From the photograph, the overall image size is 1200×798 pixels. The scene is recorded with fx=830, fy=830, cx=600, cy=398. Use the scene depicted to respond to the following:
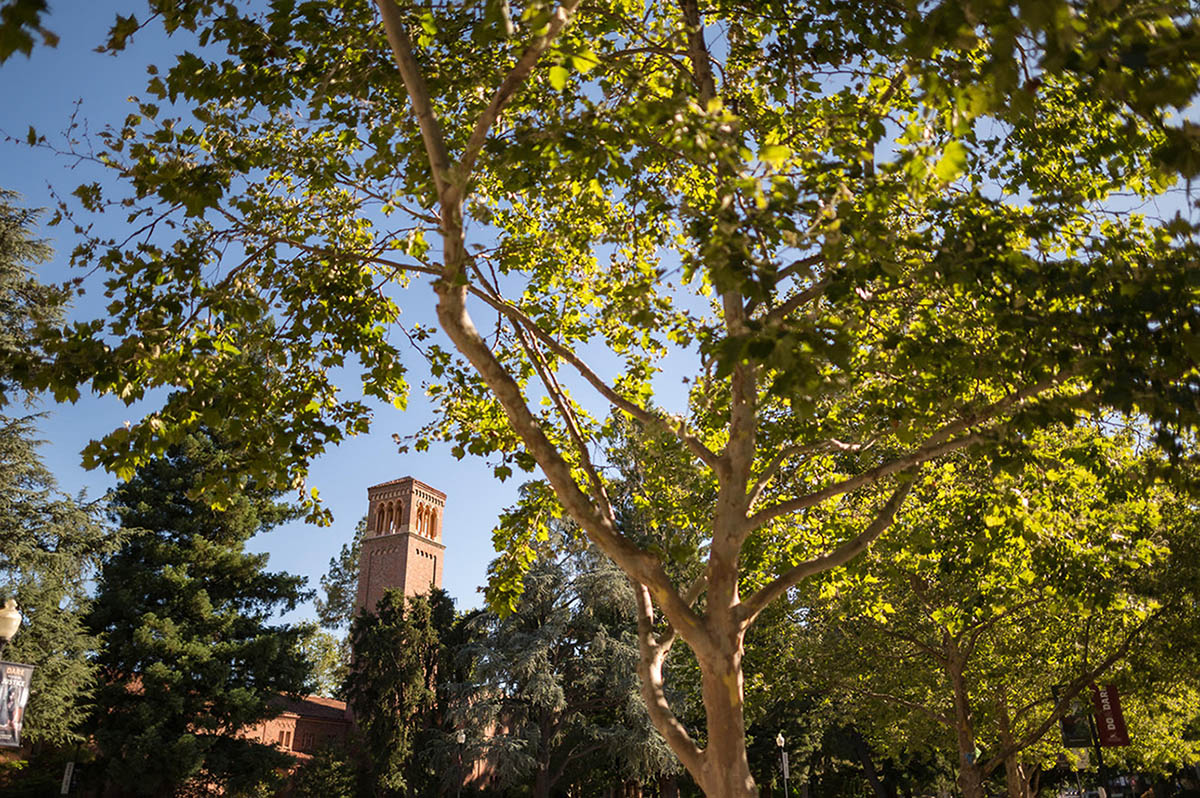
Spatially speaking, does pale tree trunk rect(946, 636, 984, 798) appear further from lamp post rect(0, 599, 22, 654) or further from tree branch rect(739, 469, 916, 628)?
lamp post rect(0, 599, 22, 654)

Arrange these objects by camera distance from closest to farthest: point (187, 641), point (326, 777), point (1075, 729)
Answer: point (1075, 729) < point (187, 641) < point (326, 777)

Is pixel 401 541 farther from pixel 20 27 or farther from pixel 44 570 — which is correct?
pixel 20 27

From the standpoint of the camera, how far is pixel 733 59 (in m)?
8.12

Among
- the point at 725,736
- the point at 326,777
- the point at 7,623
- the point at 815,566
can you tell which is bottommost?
the point at 725,736

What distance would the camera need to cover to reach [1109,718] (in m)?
14.0

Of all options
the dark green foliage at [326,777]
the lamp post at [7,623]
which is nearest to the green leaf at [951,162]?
the lamp post at [7,623]

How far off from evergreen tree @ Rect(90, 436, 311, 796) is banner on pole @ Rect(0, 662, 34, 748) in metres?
14.4

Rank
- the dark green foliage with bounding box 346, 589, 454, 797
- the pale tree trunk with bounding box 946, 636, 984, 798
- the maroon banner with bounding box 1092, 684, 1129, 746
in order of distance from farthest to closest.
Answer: the dark green foliage with bounding box 346, 589, 454, 797, the pale tree trunk with bounding box 946, 636, 984, 798, the maroon banner with bounding box 1092, 684, 1129, 746

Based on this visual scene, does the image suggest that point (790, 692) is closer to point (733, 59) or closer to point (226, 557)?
point (733, 59)

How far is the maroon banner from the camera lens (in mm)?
13688

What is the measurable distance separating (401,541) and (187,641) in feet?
82.7

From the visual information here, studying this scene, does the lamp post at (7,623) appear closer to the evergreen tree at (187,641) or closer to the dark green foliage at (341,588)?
the evergreen tree at (187,641)

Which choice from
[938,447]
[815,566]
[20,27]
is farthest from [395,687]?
[20,27]

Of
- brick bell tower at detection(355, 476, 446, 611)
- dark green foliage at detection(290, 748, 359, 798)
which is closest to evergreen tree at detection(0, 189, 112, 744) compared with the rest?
dark green foliage at detection(290, 748, 359, 798)
